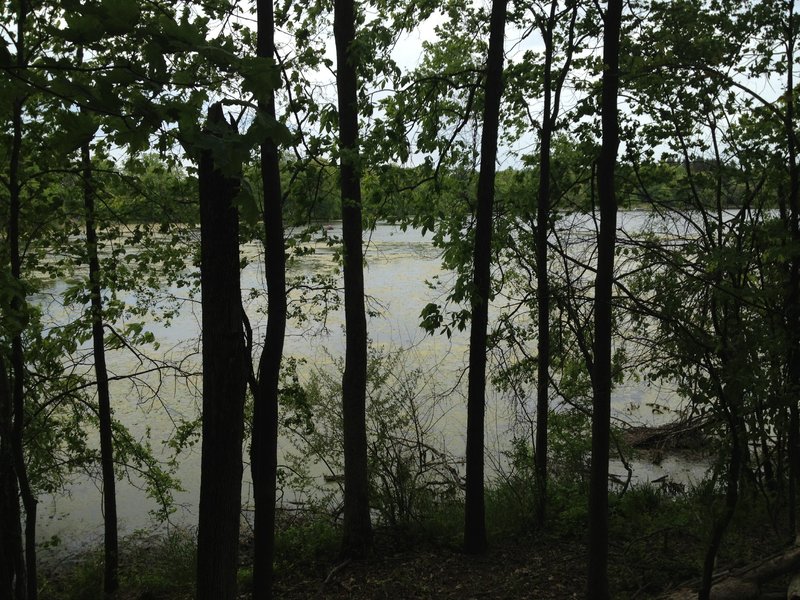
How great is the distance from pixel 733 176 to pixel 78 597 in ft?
28.3

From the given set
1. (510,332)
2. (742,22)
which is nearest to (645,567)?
(510,332)

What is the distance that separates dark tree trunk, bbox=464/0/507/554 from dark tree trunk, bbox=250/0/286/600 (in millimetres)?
1796

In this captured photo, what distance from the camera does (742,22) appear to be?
587 cm

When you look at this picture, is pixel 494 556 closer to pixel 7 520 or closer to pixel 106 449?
pixel 7 520

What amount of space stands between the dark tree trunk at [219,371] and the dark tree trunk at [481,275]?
9.43 ft

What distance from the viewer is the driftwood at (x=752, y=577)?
4.28 metres

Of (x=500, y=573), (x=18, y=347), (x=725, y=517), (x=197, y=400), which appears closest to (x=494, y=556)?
(x=500, y=573)

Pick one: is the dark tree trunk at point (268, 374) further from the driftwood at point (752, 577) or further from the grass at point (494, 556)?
the driftwood at point (752, 577)

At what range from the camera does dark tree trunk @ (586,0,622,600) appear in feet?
14.7

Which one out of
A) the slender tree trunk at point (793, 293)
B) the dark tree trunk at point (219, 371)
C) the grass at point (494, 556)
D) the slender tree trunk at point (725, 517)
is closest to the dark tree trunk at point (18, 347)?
the grass at point (494, 556)

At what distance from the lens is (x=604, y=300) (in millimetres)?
4582

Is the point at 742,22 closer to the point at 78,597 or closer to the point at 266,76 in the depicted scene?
the point at 266,76

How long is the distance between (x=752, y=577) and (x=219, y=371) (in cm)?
383

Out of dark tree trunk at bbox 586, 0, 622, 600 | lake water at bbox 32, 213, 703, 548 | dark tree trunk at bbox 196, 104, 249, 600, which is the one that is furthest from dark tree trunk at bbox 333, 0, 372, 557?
dark tree trunk at bbox 196, 104, 249, 600
